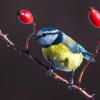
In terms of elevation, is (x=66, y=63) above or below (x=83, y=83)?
above

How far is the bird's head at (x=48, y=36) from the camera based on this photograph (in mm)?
2174

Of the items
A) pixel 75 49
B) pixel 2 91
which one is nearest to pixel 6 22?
pixel 2 91

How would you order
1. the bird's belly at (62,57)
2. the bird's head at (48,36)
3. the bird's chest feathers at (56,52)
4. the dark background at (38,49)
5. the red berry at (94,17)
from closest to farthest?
the red berry at (94,17), the bird's head at (48,36), the bird's belly at (62,57), the bird's chest feathers at (56,52), the dark background at (38,49)

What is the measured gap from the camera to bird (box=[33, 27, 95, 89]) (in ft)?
7.42

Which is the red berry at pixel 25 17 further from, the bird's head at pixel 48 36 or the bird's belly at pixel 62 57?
the bird's belly at pixel 62 57

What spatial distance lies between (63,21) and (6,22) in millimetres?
470

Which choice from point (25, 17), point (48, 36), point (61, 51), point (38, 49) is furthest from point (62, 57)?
point (38, 49)

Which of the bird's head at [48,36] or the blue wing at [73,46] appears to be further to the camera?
the blue wing at [73,46]

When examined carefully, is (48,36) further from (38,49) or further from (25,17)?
(38,49)

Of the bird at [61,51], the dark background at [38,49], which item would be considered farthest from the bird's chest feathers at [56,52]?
the dark background at [38,49]

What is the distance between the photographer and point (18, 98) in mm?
4215

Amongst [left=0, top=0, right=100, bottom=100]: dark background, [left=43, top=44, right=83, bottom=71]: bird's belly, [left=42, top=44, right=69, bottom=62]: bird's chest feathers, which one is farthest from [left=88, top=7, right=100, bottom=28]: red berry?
[left=0, top=0, right=100, bottom=100]: dark background

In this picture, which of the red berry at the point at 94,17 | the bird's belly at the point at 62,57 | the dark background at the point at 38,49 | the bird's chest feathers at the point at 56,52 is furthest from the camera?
the dark background at the point at 38,49

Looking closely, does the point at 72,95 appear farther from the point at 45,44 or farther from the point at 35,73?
the point at 45,44
